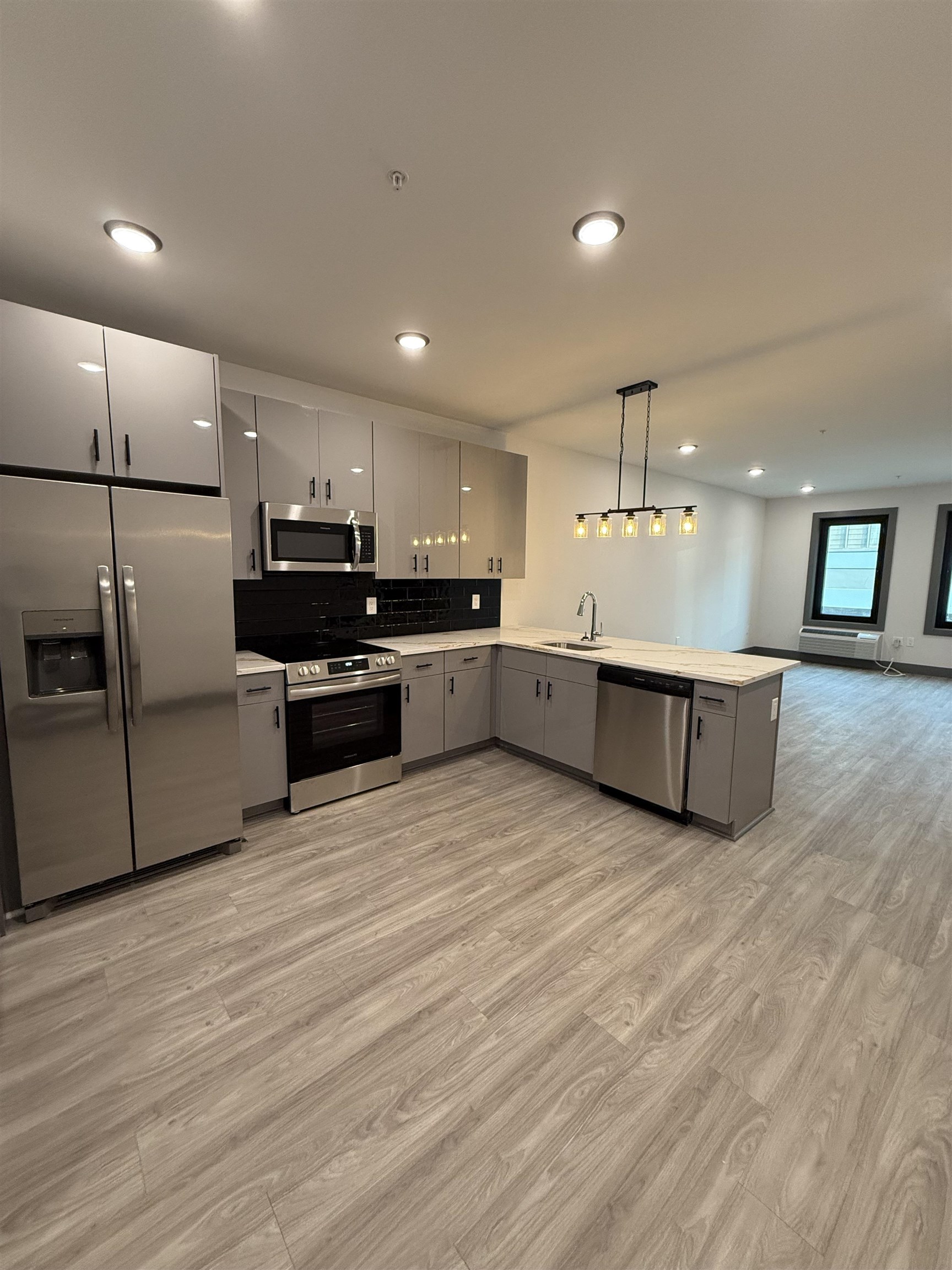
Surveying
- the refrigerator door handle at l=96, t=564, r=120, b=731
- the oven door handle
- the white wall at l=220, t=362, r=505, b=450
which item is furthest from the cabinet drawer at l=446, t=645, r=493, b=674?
the refrigerator door handle at l=96, t=564, r=120, b=731

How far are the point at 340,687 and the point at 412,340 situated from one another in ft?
6.79

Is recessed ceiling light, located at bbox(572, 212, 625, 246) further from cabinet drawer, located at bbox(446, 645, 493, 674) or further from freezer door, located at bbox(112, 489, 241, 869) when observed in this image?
cabinet drawer, located at bbox(446, 645, 493, 674)

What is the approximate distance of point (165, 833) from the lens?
2.43 metres

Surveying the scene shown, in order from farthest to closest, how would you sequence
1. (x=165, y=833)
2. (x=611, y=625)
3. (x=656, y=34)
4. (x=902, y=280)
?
1. (x=611, y=625)
2. (x=165, y=833)
3. (x=902, y=280)
4. (x=656, y=34)

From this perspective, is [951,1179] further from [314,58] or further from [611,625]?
[611,625]

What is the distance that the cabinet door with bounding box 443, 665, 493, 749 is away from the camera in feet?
12.5

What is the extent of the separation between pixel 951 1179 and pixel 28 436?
12.3ft

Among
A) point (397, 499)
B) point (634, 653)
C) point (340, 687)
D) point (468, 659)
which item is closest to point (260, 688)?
point (340, 687)

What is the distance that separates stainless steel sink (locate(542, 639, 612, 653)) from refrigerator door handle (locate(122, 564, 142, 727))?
2.51 m

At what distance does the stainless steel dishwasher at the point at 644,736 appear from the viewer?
2.93m

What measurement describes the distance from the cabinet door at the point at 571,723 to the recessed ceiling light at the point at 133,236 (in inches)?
122

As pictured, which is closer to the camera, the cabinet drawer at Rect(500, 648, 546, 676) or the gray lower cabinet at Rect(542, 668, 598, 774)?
the gray lower cabinet at Rect(542, 668, 598, 774)

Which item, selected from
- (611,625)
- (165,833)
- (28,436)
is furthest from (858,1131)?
(611,625)

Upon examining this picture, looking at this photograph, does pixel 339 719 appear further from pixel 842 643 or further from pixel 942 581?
pixel 942 581
